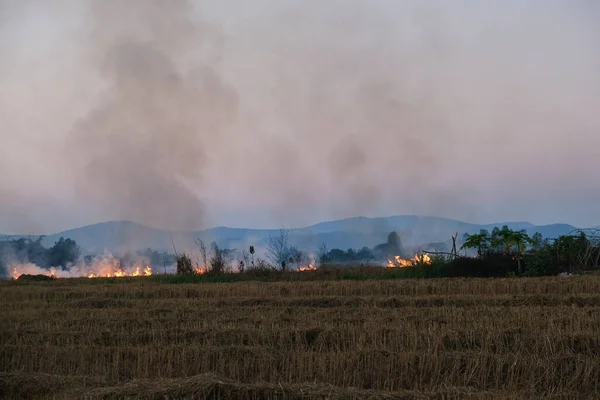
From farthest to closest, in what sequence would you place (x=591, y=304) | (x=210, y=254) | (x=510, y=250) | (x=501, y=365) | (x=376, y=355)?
(x=210, y=254)
(x=510, y=250)
(x=591, y=304)
(x=376, y=355)
(x=501, y=365)

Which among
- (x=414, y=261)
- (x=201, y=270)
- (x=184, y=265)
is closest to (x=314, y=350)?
(x=414, y=261)

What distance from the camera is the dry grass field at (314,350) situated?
6.58 metres

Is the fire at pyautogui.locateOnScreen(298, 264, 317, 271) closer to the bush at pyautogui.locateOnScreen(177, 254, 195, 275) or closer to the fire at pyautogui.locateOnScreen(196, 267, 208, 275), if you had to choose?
the fire at pyautogui.locateOnScreen(196, 267, 208, 275)

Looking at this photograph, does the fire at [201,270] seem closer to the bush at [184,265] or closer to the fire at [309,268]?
the bush at [184,265]

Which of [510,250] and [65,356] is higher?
[510,250]

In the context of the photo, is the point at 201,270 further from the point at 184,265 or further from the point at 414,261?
the point at 414,261

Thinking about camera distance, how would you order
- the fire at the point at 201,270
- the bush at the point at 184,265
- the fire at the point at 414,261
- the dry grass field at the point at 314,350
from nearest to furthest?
the dry grass field at the point at 314,350, the fire at the point at 414,261, the fire at the point at 201,270, the bush at the point at 184,265

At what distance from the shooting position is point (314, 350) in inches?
348

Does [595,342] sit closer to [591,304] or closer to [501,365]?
[501,365]

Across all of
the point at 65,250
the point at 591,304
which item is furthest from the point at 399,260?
the point at 65,250

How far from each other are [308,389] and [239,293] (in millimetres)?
10513

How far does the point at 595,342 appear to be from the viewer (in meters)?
8.35

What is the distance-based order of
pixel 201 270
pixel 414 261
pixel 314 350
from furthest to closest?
pixel 201 270 < pixel 414 261 < pixel 314 350

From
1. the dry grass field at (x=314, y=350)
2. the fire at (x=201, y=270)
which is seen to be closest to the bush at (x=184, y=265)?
the fire at (x=201, y=270)
